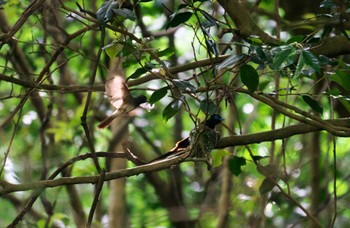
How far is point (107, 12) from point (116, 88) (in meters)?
0.41

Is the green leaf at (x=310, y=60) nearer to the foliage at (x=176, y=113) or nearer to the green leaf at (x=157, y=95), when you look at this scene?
the foliage at (x=176, y=113)

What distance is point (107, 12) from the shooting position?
174 cm

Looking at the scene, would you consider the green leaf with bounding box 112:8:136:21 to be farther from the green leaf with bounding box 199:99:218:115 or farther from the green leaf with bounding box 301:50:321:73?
the green leaf with bounding box 301:50:321:73

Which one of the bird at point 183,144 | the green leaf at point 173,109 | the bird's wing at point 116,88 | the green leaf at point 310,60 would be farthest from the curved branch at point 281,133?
the green leaf at point 310,60

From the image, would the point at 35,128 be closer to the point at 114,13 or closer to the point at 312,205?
the point at 312,205

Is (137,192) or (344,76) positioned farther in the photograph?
(137,192)

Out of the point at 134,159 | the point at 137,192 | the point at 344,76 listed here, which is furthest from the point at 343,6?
the point at 137,192

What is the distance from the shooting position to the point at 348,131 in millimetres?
1876

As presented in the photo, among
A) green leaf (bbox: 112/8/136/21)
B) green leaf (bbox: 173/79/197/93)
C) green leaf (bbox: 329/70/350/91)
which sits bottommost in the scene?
green leaf (bbox: 173/79/197/93)

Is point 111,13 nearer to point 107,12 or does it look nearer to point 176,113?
point 107,12

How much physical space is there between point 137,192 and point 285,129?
6.24 feet

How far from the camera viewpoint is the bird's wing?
81.4 inches

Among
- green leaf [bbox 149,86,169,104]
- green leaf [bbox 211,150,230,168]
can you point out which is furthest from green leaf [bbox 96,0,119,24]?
green leaf [bbox 211,150,230,168]

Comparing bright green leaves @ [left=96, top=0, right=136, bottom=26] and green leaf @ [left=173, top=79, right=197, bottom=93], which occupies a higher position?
bright green leaves @ [left=96, top=0, right=136, bottom=26]
